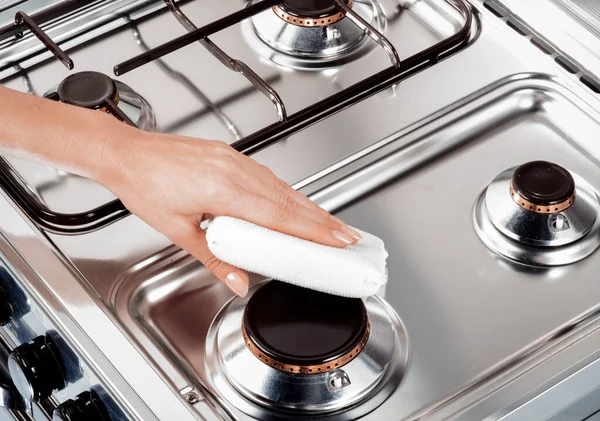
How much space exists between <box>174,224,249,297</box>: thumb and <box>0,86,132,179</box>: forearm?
0.31 feet

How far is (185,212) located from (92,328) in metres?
0.13

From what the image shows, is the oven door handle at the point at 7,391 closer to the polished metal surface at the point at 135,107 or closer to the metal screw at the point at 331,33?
the polished metal surface at the point at 135,107

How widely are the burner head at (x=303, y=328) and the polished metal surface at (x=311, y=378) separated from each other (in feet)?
0.03

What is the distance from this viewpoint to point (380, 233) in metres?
1.00

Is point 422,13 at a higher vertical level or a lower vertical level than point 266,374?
higher

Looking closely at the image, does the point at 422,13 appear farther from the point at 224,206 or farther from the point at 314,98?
the point at 224,206

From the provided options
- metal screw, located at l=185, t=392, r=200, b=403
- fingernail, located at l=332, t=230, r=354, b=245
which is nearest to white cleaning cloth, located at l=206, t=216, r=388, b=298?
fingernail, located at l=332, t=230, r=354, b=245

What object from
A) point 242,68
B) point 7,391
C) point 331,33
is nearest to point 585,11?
point 331,33

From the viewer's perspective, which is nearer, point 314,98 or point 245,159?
point 245,159

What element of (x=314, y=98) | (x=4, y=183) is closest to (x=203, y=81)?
(x=314, y=98)

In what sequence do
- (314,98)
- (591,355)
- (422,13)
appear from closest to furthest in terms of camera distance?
(591,355) < (314,98) < (422,13)

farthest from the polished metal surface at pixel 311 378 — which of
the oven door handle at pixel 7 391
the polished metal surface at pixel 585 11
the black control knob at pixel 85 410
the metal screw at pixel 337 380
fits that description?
the polished metal surface at pixel 585 11

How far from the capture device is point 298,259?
84cm

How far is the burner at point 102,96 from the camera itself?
1.06 meters
